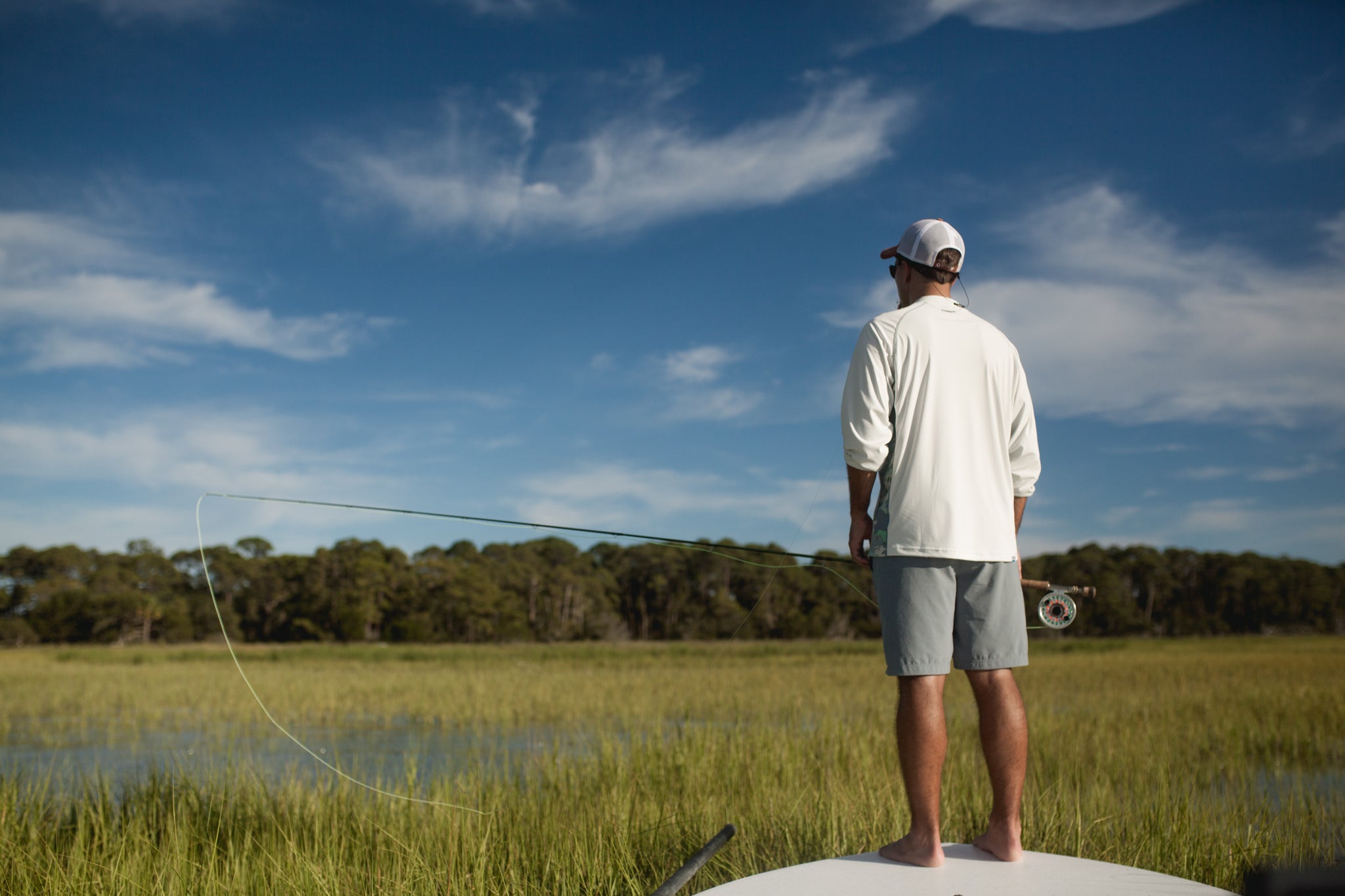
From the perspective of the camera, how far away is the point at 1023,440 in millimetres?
2500

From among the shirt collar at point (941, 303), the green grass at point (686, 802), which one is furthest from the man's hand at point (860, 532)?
the green grass at point (686, 802)

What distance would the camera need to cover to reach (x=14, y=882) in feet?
11.5

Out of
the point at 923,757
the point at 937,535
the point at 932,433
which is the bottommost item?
the point at 923,757

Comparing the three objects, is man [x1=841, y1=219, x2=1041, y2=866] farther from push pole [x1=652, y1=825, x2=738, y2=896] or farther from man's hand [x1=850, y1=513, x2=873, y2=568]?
push pole [x1=652, y1=825, x2=738, y2=896]

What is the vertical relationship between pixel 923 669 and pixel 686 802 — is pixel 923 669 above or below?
above

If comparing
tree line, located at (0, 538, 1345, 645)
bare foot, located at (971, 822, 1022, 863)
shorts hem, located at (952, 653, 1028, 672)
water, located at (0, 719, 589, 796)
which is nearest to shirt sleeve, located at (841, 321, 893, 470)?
shorts hem, located at (952, 653, 1028, 672)

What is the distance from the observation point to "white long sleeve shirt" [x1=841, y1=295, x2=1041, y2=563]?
224 centimetres

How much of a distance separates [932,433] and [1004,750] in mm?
846

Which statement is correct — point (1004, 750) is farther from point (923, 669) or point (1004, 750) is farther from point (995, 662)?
point (923, 669)

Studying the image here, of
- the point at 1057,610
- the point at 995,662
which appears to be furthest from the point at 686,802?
the point at 995,662

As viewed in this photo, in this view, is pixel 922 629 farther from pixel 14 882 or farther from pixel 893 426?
pixel 14 882

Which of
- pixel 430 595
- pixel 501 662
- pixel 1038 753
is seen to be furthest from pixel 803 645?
pixel 1038 753

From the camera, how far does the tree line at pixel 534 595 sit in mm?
39594

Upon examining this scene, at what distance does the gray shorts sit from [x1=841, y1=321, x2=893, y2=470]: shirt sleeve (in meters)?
0.28
